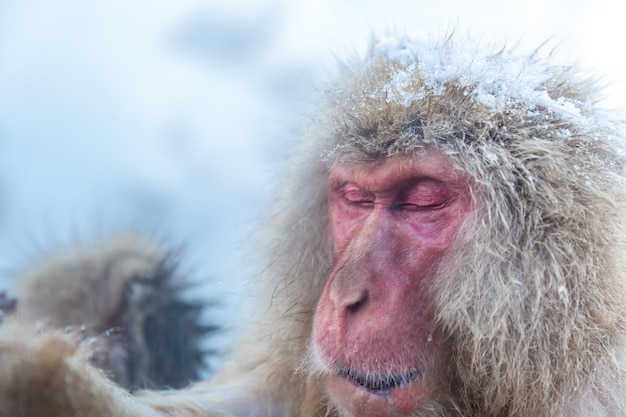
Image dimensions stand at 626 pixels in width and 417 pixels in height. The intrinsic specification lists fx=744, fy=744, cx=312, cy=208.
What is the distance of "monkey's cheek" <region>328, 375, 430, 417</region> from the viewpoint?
2.04m

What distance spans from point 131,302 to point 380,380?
2402mm

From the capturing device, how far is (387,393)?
204 centimetres

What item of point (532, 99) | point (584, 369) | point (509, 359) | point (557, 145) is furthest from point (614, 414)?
point (532, 99)

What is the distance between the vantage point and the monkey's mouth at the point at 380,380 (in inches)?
79.2

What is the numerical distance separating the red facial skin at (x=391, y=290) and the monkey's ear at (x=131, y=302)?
214 cm

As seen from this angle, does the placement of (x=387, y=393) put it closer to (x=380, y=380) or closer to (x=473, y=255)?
(x=380, y=380)

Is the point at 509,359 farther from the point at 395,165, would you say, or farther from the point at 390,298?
the point at 395,165

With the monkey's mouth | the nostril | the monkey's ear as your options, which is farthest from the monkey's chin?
the monkey's ear

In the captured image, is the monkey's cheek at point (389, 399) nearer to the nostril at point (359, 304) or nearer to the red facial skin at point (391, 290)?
the red facial skin at point (391, 290)

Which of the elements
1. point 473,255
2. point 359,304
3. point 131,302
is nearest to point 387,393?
point 359,304

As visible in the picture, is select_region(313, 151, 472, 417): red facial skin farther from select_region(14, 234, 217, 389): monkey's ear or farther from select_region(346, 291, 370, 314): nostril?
select_region(14, 234, 217, 389): monkey's ear

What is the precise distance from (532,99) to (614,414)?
3.05 ft

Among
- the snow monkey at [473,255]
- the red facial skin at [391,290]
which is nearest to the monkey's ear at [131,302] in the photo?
the snow monkey at [473,255]

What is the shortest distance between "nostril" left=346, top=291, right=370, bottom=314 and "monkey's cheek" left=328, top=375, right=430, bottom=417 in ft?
0.67
